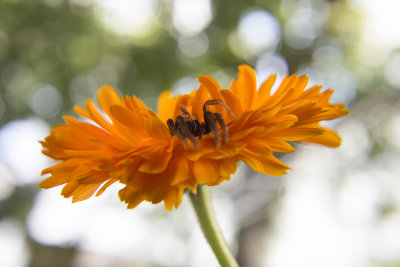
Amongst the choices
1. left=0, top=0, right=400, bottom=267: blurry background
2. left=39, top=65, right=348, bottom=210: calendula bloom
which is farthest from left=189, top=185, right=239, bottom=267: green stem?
left=0, top=0, right=400, bottom=267: blurry background

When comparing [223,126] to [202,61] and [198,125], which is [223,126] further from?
[202,61]

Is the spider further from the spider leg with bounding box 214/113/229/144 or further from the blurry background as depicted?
the blurry background

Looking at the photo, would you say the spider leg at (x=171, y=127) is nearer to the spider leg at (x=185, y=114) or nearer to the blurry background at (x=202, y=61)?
the spider leg at (x=185, y=114)

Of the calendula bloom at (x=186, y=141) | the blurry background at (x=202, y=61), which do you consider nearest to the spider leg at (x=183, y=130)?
the calendula bloom at (x=186, y=141)

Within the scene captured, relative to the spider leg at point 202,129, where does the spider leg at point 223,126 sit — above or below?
below

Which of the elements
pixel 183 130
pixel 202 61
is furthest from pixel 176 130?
pixel 202 61

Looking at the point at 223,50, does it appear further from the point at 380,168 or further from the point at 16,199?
the point at 16,199
